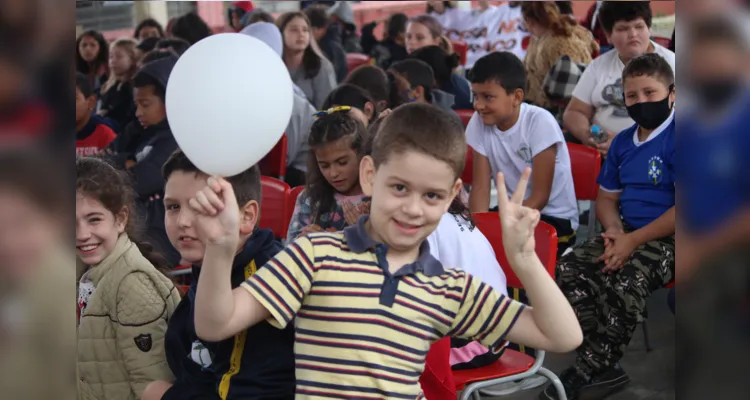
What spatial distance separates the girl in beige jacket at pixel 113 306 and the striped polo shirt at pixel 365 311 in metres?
0.57

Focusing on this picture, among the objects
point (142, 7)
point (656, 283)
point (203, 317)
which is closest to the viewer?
point (203, 317)

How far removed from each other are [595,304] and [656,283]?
22 centimetres

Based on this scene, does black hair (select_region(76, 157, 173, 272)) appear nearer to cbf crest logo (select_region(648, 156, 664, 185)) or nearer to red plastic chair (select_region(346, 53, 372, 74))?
cbf crest logo (select_region(648, 156, 664, 185))

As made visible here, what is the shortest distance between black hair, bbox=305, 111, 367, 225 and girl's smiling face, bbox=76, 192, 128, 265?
28.6 inches

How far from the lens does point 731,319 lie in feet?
2.35

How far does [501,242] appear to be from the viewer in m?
2.25

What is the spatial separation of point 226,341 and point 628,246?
160cm

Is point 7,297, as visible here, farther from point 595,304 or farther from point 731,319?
point 595,304

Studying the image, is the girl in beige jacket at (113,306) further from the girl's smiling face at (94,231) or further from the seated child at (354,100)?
the seated child at (354,100)

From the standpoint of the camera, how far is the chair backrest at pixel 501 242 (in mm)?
2105

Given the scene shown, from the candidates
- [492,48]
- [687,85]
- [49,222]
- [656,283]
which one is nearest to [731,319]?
[687,85]

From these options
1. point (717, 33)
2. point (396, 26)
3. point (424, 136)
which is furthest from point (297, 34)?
point (717, 33)

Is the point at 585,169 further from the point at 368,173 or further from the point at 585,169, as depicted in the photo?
the point at 368,173

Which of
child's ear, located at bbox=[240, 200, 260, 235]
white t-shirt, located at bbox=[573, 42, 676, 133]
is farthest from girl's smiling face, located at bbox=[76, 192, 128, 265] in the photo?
white t-shirt, located at bbox=[573, 42, 676, 133]
